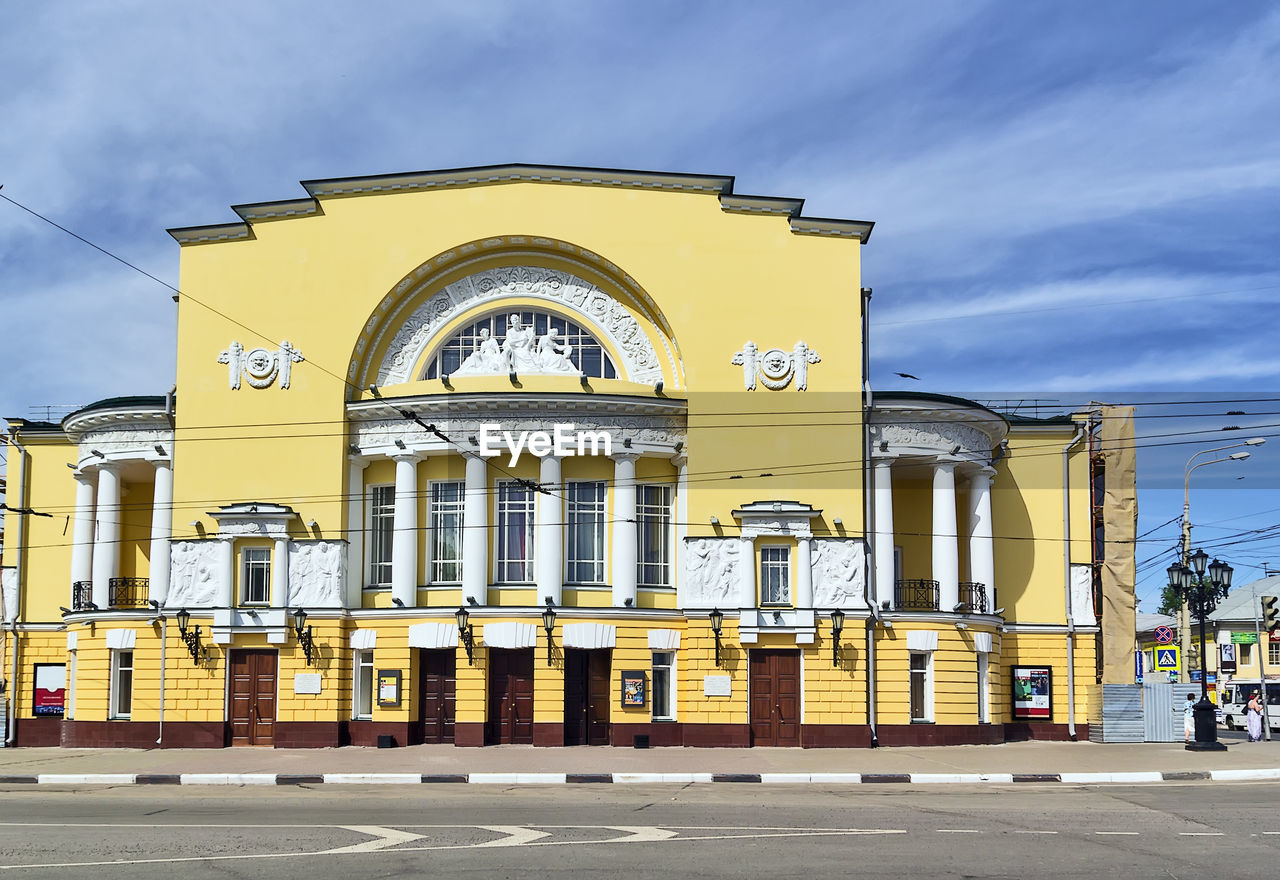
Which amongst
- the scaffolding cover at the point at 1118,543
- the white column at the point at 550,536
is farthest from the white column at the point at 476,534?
the scaffolding cover at the point at 1118,543

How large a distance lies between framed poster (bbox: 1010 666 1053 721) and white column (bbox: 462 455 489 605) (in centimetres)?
1504

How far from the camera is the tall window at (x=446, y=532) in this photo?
34344mm

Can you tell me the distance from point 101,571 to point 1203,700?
1106 inches

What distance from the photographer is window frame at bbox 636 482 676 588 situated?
113 feet

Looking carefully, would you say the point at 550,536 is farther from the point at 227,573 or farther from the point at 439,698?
the point at 227,573

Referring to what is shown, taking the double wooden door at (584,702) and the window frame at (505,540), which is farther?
the window frame at (505,540)

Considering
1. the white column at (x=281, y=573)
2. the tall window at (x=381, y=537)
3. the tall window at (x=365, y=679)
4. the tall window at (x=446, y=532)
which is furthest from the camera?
the tall window at (x=381, y=537)

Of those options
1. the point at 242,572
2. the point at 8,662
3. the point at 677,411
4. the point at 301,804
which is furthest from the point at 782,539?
the point at 8,662

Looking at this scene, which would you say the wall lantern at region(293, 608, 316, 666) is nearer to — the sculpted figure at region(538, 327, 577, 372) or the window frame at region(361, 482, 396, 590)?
the window frame at region(361, 482, 396, 590)

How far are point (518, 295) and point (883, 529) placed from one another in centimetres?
1136

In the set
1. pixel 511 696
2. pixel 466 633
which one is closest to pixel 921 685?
pixel 511 696

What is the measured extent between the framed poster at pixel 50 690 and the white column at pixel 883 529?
22.2 meters

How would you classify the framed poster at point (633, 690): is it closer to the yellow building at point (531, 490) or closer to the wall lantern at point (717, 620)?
the yellow building at point (531, 490)

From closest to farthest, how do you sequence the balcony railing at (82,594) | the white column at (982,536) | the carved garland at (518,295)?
1. the carved garland at (518,295)
2. the white column at (982,536)
3. the balcony railing at (82,594)
